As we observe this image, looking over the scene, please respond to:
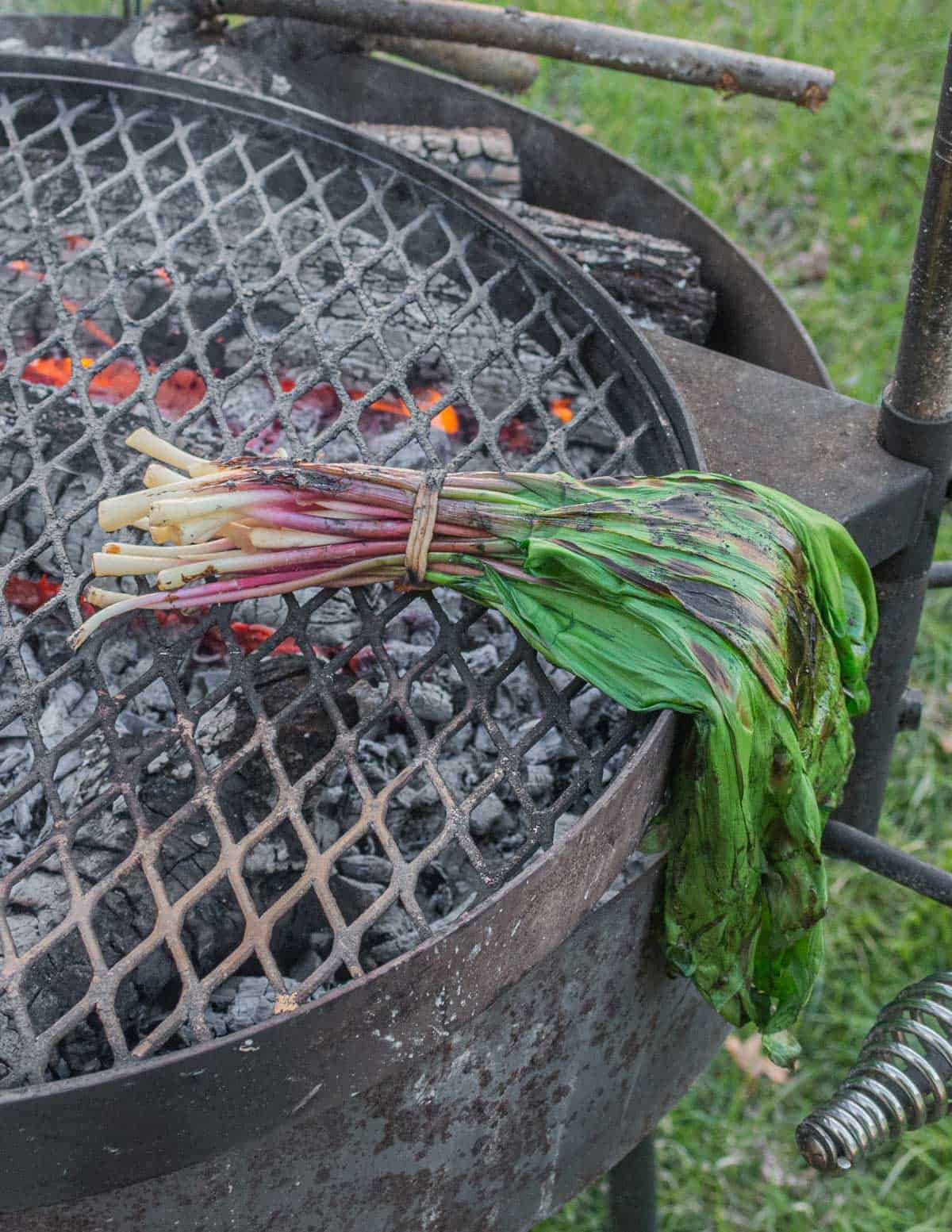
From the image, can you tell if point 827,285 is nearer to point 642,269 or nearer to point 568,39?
point 568,39

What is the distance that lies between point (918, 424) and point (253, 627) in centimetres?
118

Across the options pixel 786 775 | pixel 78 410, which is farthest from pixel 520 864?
pixel 78 410

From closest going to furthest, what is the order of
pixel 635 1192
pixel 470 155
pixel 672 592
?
pixel 672 592, pixel 635 1192, pixel 470 155

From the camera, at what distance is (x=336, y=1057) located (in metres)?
1.28

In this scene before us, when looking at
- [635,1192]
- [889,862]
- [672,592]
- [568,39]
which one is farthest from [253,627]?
[568,39]

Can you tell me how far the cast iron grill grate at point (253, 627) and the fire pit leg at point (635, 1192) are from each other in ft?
2.98

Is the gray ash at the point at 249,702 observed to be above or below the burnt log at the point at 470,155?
below

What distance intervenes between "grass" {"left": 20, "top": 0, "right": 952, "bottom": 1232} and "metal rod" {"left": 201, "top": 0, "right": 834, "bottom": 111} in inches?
59.7

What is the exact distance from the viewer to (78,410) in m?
2.20

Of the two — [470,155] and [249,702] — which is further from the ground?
[470,155]

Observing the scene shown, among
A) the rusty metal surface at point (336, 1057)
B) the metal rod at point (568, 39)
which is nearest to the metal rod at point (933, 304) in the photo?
the rusty metal surface at point (336, 1057)

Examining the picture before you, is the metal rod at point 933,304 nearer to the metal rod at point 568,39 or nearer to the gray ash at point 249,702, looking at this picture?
the gray ash at point 249,702

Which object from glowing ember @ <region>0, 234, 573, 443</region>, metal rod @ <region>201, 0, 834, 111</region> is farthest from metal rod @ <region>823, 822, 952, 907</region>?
metal rod @ <region>201, 0, 834, 111</region>

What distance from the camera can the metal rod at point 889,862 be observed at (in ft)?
6.29
